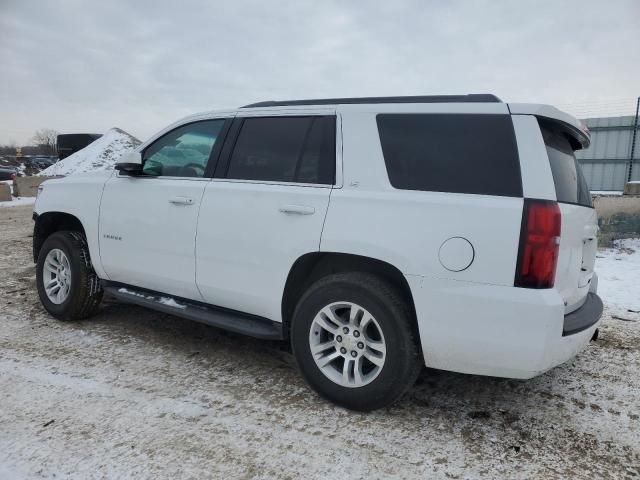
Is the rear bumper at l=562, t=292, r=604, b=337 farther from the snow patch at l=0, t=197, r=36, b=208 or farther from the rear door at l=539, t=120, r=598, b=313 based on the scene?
the snow patch at l=0, t=197, r=36, b=208

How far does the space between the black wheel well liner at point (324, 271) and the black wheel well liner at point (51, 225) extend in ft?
7.63

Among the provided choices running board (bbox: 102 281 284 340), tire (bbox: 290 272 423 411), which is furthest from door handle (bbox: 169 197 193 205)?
tire (bbox: 290 272 423 411)

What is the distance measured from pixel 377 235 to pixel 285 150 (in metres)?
0.97

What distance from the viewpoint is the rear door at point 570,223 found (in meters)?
2.43

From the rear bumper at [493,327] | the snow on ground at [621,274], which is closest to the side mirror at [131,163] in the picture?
the rear bumper at [493,327]

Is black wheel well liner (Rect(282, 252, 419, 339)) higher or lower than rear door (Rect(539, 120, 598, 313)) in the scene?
lower

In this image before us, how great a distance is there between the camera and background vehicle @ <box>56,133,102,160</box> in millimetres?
20219

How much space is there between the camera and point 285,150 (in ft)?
10.5

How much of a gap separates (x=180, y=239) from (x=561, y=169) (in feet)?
8.22

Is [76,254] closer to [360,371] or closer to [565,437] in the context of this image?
[360,371]

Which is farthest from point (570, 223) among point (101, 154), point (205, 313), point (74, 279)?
point (101, 154)

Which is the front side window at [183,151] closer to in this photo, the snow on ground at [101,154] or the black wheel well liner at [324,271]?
the black wheel well liner at [324,271]

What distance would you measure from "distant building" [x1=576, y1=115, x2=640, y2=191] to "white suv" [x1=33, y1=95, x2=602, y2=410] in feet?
49.2

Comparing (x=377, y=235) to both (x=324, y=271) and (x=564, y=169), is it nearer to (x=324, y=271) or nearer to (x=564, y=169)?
(x=324, y=271)
